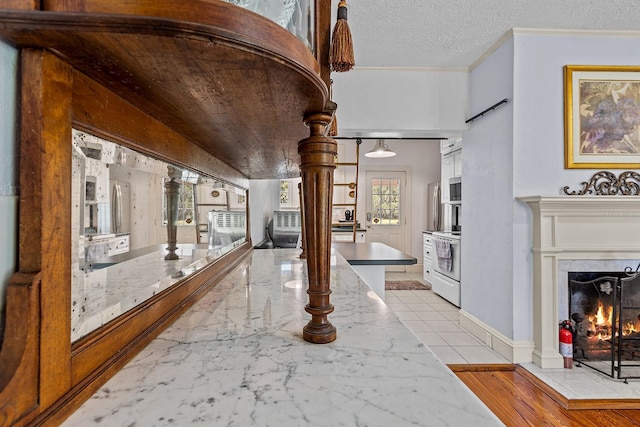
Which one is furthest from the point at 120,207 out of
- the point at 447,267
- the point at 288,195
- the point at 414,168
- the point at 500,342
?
the point at 414,168

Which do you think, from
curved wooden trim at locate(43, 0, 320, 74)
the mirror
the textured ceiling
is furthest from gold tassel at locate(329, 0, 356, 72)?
the textured ceiling

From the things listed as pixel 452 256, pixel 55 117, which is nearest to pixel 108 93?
pixel 55 117

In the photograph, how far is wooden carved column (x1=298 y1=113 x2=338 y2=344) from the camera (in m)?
0.63

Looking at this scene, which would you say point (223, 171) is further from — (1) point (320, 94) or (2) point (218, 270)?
(1) point (320, 94)

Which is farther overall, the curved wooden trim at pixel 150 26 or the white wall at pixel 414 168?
the white wall at pixel 414 168

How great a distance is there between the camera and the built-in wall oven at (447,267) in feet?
12.7

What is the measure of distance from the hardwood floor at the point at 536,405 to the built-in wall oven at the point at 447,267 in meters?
1.64

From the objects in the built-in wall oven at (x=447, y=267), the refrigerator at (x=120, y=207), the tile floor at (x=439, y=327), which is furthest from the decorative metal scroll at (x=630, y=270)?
the refrigerator at (x=120, y=207)

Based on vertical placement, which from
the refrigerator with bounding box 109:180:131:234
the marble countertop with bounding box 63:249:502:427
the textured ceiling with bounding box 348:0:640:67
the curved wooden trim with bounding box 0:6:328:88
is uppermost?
the textured ceiling with bounding box 348:0:640:67

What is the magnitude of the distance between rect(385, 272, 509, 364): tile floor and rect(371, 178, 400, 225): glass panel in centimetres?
189

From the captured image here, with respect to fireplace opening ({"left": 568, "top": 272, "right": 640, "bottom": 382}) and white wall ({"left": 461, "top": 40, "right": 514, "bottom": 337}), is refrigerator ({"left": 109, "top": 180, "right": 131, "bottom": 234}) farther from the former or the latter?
fireplace opening ({"left": 568, "top": 272, "right": 640, "bottom": 382})

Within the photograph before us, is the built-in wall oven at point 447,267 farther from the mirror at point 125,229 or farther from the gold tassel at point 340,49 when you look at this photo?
the gold tassel at point 340,49

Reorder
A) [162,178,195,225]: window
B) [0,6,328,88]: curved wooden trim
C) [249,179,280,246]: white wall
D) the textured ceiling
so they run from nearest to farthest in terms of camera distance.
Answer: [0,6,328,88]: curved wooden trim, [162,178,195,225]: window, the textured ceiling, [249,179,280,246]: white wall

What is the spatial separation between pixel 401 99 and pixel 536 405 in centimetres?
261
